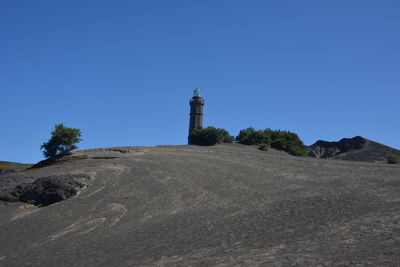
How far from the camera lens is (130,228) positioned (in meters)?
16.1

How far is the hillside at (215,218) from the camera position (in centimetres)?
1079

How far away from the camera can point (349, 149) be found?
6812 cm

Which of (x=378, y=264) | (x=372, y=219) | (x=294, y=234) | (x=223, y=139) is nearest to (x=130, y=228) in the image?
(x=294, y=234)

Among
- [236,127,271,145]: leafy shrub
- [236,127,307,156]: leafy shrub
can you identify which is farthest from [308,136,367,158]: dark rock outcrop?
[236,127,271,145]: leafy shrub

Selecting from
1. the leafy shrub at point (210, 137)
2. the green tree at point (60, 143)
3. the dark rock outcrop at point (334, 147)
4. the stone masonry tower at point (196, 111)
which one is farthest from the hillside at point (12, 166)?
the dark rock outcrop at point (334, 147)

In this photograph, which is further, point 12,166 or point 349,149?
point 349,149

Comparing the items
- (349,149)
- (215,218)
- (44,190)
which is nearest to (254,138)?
(349,149)

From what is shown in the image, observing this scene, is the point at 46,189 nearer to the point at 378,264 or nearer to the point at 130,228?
the point at 130,228

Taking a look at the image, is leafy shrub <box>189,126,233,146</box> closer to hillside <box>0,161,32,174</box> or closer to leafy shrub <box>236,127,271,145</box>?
leafy shrub <box>236,127,271,145</box>

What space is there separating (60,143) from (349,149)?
47011 mm

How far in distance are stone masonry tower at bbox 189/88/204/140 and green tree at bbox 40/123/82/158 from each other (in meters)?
27.3

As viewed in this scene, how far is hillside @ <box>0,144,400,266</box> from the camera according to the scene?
10789mm

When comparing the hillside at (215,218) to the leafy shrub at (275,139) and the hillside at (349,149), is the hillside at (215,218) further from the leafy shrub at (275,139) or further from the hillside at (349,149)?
the hillside at (349,149)

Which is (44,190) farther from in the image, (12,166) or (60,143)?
(12,166)
